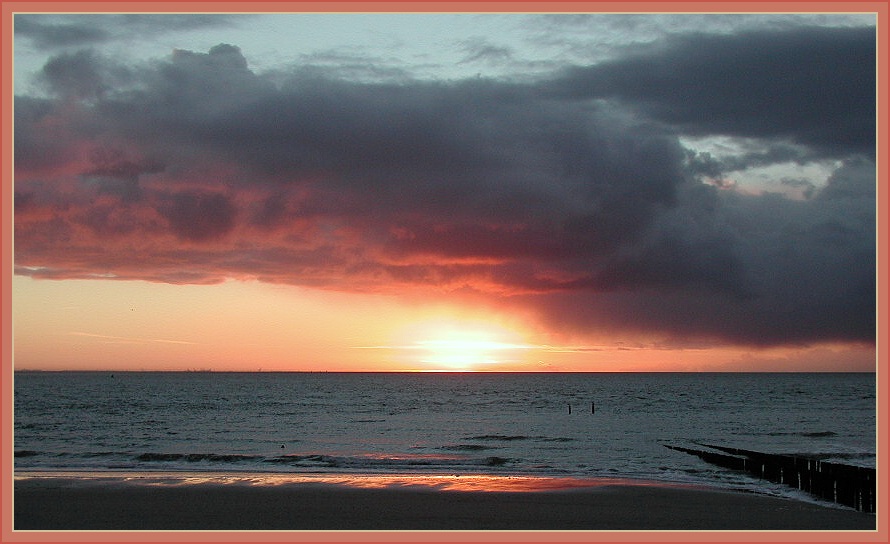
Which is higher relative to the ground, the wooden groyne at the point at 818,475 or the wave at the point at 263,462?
the wooden groyne at the point at 818,475

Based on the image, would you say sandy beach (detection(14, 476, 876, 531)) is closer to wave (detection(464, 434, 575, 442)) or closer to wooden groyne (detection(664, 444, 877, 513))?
wooden groyne (detection(664, 444, 877, 513))

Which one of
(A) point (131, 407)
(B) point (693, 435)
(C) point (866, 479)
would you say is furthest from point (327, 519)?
(A) point (131, 407)

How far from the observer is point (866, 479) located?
24.0 metres

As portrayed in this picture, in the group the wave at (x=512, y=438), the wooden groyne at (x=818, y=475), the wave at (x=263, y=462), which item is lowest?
the wave at (x=512, y=438)

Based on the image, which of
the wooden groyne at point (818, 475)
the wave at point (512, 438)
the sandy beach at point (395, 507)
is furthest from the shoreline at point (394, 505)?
the wave at point (512, 438)

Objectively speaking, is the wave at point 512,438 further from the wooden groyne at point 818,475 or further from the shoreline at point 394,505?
the shoreline at point 394,505

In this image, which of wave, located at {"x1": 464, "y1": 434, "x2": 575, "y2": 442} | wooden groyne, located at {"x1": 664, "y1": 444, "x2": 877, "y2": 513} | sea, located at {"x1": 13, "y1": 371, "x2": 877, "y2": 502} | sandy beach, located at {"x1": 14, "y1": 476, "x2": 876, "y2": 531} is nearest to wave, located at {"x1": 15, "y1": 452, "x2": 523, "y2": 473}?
sea, located at {"x1": 13, "y1": 371, "x2": 877, "y2": 502}

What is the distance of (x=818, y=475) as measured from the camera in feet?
90.3

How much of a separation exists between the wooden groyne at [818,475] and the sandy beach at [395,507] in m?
0.91

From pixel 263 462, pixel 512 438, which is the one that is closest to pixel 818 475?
pixel 263 462

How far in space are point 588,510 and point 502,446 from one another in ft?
87.4

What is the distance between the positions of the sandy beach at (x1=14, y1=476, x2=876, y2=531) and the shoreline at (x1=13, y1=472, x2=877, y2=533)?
3 centimetres

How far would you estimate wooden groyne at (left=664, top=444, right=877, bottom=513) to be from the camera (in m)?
24.1

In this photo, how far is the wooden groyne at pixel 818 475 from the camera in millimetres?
24141
